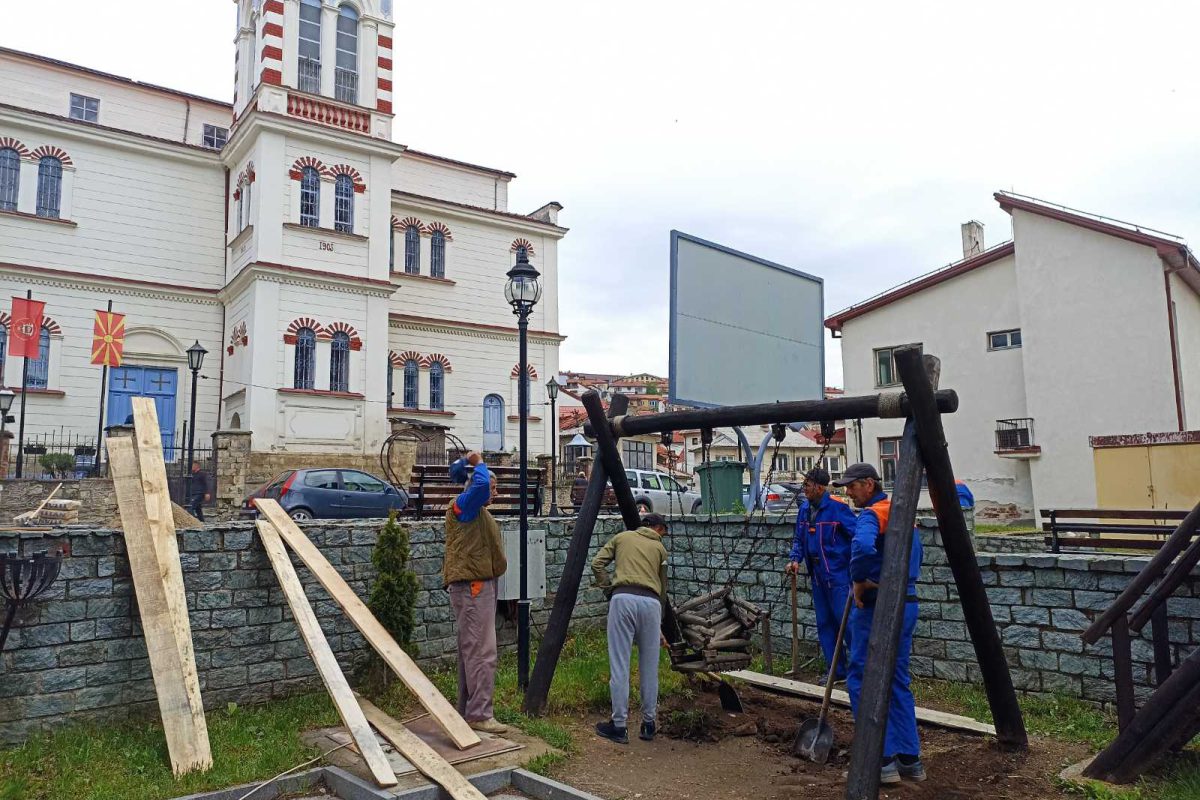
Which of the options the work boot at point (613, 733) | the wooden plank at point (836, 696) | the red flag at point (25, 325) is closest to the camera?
the wooden plank at point (836, 696)

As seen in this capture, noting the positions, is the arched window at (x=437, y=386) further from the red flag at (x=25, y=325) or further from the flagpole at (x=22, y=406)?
the red flag at (x=25, y=325)

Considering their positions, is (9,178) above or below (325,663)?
above

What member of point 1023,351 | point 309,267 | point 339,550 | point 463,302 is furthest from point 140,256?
point 1023,351

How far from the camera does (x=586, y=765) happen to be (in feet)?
20.3

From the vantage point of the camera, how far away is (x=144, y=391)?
25125mm

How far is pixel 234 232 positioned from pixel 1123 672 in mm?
26179

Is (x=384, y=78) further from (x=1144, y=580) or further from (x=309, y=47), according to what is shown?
(x=1144, y=580)

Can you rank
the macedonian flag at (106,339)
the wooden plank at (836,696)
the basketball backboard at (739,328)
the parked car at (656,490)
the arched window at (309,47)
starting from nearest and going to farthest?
the wooden plank at (836,696), the basketball backboard at (739,328), the macedonian flag at (106,339), the parked car at (656,490), the arched window at (309,47)

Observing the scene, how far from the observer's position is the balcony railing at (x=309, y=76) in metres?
25.4

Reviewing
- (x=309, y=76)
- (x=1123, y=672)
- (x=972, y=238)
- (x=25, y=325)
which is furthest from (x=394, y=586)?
(x=972, y=238)

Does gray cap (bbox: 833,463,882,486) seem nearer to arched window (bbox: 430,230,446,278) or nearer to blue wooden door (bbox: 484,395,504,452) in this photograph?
blue wooden door (bbox: 484,395,504,452)

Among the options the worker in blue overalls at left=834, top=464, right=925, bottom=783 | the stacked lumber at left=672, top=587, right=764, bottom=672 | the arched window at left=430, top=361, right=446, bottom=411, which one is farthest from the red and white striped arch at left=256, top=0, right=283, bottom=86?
the worker in blue overalls at left=834, top=464, right=925, bottom=783

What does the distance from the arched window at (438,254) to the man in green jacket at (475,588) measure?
80.4 feet

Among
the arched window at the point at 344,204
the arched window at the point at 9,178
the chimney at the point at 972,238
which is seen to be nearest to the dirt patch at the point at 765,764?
the arched window at the point at 344,204
